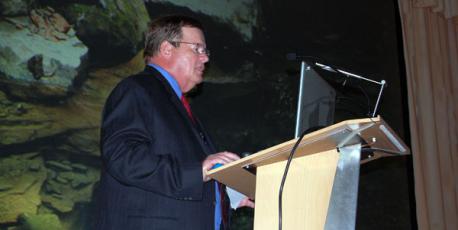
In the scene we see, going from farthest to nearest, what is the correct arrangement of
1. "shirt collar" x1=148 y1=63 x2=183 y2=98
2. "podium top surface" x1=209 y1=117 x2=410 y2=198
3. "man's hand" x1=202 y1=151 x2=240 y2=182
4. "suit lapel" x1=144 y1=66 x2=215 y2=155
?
"shirt collar" x1=148 y1=63 x2=183 y2=98
"suit lapel" x1=144 y1=66 x2=215 y2=155
"man's hand" x1=202 y1=151 x2=240 y2=182
"podium top surface" x1=209 y1=117 x2=410 y2=198

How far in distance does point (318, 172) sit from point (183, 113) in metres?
0.80

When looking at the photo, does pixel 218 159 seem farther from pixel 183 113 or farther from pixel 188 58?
pixel 188 58

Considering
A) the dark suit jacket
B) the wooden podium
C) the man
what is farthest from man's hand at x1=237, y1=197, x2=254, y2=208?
the wooden podium

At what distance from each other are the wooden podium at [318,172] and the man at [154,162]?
0.16 metres

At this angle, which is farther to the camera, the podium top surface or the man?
the man

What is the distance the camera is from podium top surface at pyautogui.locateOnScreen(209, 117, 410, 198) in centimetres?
147

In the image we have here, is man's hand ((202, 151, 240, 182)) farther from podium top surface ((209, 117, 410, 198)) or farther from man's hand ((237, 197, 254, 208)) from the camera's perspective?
man's hand ((237, 197, 254, 208))

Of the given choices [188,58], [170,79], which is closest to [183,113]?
[170,79]

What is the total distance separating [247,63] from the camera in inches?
165

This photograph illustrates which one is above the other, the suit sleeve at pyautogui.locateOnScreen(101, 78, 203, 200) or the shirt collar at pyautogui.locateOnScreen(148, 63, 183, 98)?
the shirt collar at pyautogui.locateOnScreen(148, 63, 183, 98)

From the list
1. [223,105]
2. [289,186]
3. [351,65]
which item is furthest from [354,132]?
[351,65]

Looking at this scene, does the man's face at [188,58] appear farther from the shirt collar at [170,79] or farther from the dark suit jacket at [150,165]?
the dark suit jacket at [150,165]

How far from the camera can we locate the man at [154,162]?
1.93 meters

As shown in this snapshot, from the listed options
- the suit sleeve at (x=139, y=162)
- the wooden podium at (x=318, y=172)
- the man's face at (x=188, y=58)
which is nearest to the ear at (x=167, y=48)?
the man's face at (x=188, y=58)
